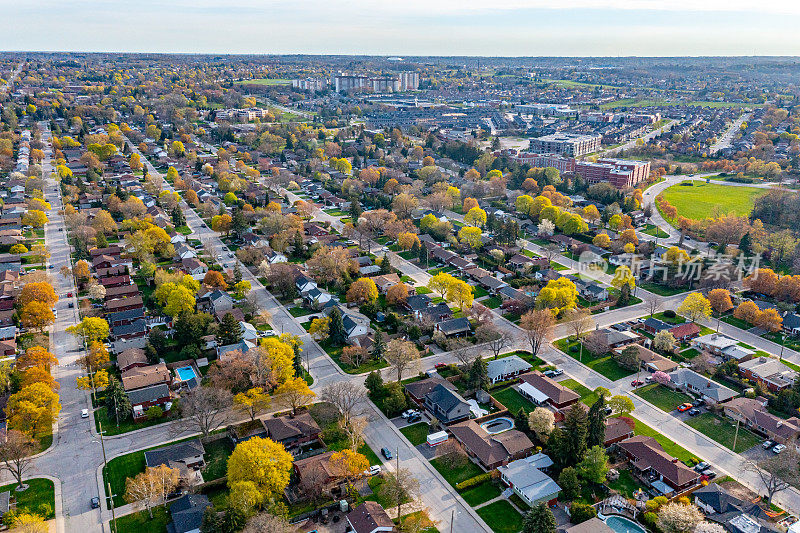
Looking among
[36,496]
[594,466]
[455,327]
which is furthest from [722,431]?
[36,496]

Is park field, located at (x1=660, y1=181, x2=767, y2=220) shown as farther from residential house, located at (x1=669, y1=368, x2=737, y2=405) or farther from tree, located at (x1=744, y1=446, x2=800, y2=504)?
tree, located at (x1=744, y1=446, x2=800, y2=504)

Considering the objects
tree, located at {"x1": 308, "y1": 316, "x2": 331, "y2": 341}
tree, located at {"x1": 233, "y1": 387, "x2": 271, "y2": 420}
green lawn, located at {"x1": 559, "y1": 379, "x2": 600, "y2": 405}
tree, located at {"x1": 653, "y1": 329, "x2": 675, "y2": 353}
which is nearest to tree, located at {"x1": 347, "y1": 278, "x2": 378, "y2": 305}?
tree, located at {"x1": 308, "y1": 316, "x2": 331, "y2": 341}

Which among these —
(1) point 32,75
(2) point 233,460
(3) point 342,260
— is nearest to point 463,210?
(3) point 342,260

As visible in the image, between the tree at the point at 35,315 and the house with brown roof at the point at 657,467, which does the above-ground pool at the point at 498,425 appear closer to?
the house with brown roof at the point at 657,467

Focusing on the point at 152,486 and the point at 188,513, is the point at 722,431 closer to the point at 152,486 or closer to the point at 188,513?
the point at 188,513

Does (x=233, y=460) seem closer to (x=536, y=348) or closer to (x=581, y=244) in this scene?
(x=536, y=348)

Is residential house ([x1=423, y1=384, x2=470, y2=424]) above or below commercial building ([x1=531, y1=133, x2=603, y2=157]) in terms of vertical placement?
below

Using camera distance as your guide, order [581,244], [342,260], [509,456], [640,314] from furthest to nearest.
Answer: [581,244] < [342,260] < [640,314] < [509,456]
